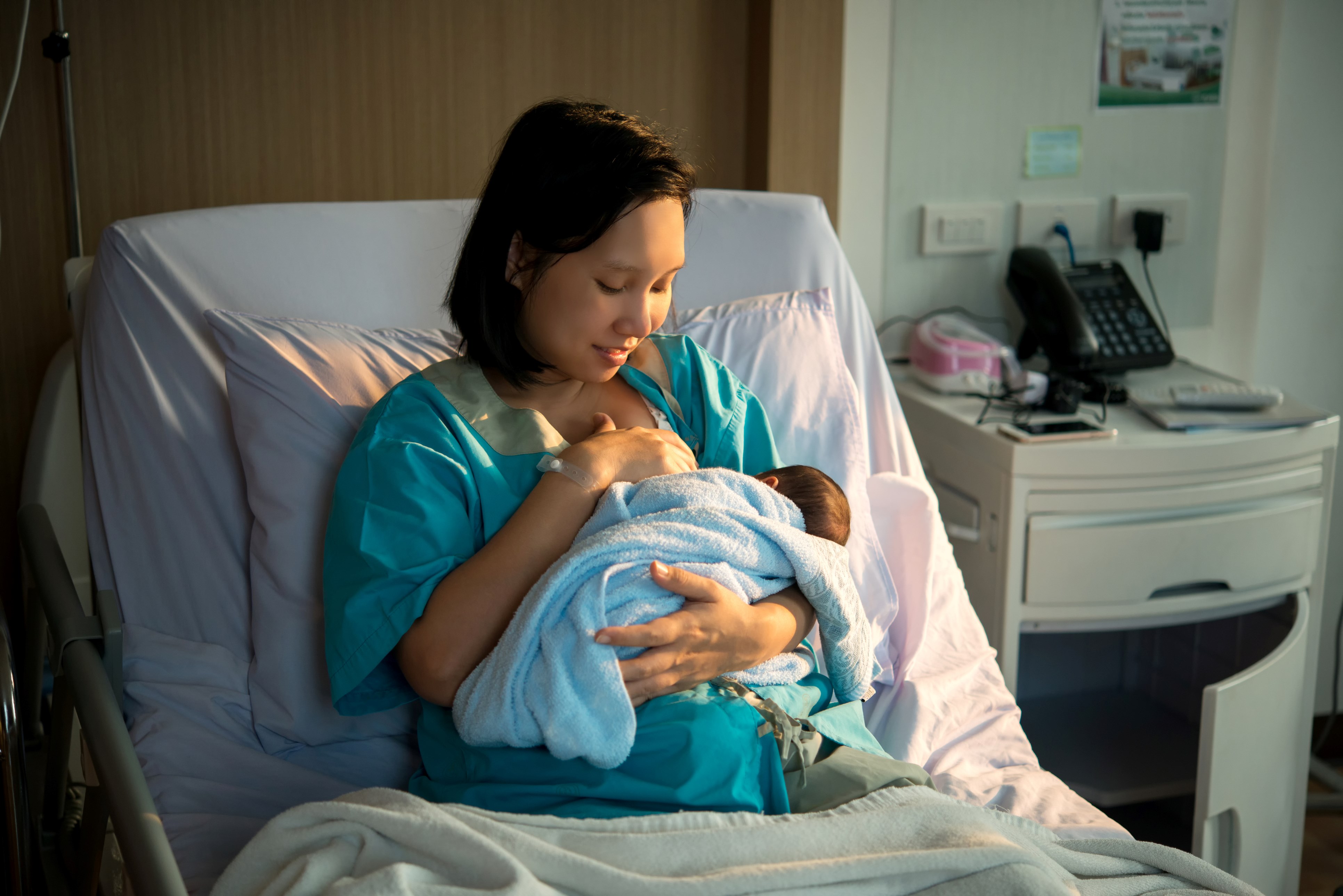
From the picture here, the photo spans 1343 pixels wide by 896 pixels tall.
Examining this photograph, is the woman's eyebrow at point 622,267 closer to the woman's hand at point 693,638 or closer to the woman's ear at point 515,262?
the woman's ear at point 515,262

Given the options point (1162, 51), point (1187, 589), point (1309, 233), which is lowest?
point (1187, 589)

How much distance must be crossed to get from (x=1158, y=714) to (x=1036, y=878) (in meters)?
1.66

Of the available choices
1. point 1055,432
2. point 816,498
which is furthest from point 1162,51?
point 816,498

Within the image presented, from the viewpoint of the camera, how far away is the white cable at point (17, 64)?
4.92 ft

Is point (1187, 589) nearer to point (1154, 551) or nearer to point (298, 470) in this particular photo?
point (1154, 551)

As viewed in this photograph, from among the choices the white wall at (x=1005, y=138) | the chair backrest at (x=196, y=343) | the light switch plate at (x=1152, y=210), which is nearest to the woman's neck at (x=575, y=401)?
the chair backrest at (x=196, y=343)

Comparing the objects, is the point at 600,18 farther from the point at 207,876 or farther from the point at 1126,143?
the point at 207,876

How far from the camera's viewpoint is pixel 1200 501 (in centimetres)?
182

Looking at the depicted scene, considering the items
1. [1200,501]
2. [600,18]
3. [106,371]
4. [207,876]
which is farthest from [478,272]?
[1200,501]

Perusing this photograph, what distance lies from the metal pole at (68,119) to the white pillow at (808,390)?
0.86 metres

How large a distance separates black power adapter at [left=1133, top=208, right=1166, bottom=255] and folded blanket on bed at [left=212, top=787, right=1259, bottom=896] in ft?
5.09

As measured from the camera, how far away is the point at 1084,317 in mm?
2041

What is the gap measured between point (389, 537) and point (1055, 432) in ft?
3.76

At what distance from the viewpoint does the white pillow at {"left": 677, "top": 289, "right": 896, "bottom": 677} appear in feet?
4.77
